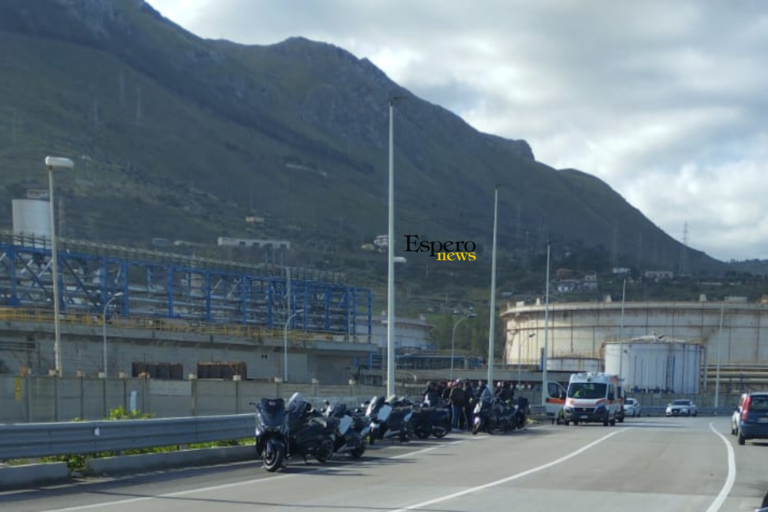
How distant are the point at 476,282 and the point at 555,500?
163 m

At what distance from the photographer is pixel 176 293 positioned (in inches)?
3509

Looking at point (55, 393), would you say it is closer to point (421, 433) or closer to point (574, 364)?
point (421, 433)

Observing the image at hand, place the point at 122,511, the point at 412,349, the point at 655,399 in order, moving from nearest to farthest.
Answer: the point at 122,511 < the point at 655,399 < the point at 412,349

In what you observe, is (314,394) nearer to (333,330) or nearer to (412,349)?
(333,330)

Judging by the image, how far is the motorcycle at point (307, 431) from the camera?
68.3ft

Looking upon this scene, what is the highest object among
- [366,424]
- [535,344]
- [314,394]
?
[366,424]

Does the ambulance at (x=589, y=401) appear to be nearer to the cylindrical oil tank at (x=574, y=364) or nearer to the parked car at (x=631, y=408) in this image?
the parked car at (x=631, y=408)

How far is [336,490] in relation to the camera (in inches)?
671

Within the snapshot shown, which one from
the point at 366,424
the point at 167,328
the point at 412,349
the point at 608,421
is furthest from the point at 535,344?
the point at 366,424

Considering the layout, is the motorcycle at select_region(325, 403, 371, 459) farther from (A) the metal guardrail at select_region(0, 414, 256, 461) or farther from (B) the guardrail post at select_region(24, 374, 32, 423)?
(B) the guardrail post at select_region(24, 374, 32, 423)

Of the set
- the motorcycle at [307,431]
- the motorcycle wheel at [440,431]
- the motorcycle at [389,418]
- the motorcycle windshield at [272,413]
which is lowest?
the motorcycle wheel at [440,431]

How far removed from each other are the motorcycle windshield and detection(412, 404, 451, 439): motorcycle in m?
10.9

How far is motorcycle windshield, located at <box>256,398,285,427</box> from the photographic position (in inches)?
800

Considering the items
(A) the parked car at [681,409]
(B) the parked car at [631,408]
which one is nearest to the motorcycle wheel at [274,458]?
(B) the parked car at [631,408]
